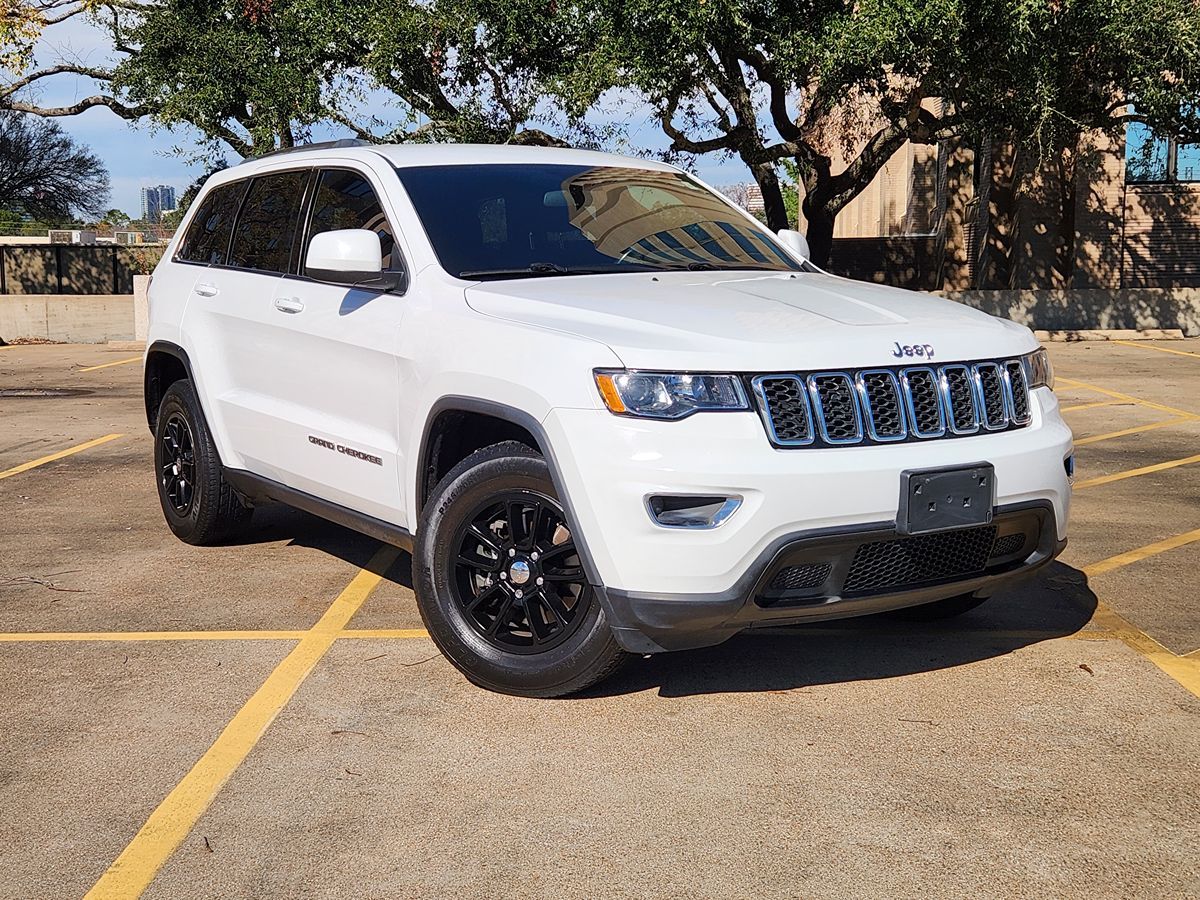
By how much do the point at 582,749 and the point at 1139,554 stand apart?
3759 millimetres

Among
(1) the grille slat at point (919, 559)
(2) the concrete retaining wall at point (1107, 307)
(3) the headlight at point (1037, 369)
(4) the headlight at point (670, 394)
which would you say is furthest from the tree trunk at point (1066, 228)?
(4) the headlight at point (670, 394)

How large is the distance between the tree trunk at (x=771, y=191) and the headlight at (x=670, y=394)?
19.5 meters

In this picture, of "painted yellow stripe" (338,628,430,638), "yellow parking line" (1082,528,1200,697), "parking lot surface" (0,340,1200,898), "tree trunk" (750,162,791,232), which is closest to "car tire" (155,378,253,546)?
"parking lot surface" (0,340,1200,898)

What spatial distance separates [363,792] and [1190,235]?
28447 millimetres

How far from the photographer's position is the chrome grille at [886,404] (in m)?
4.23

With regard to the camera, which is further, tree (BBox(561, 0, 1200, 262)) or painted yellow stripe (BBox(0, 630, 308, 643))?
tree (BBox(561, 0, 1200, 262))

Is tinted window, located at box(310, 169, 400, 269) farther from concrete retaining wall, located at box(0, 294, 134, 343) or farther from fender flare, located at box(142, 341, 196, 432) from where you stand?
concrete retaining wall, located at box(0, 294, 134, 343)

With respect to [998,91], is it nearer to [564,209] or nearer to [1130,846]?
[564,209]

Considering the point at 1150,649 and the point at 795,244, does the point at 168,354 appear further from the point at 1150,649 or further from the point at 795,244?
the point at 1150,649

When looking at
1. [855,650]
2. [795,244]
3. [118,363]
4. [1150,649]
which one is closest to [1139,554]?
[1150,649]

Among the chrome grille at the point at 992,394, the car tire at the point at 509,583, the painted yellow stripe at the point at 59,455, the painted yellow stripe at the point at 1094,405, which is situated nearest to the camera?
the car tire at the point at 509,583

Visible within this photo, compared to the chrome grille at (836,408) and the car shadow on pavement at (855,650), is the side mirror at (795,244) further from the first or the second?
the chrome grille at (836,408)

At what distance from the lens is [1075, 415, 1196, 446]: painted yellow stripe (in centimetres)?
1090

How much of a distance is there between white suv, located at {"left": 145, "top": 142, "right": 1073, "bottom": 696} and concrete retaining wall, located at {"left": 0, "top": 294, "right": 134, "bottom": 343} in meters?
22.5
